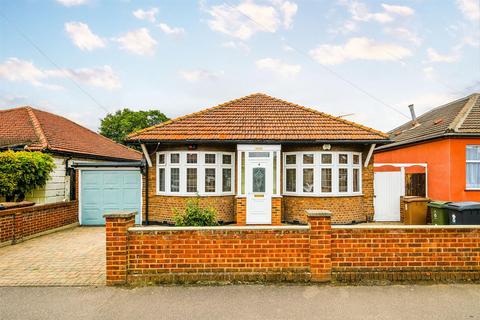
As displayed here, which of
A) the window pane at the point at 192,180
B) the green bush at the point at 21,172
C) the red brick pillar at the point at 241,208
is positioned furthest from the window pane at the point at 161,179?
the green bush at the point at 21,172

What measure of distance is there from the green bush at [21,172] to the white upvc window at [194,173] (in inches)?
145

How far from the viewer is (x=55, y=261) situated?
6.21 meters

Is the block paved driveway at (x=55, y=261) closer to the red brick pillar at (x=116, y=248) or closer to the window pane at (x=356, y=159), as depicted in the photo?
the red brick pillar at (x=116, y=248)

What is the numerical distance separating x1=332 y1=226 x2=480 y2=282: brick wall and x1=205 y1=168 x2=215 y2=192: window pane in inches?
228

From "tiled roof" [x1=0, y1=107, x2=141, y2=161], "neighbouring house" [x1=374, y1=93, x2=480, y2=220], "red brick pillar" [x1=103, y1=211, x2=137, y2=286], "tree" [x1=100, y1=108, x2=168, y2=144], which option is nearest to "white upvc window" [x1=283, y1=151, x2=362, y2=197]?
"neighbouring house" [x1=374, y1=93, x2=480, y2=220]

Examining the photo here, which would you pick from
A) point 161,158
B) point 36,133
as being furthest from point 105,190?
point 36,133

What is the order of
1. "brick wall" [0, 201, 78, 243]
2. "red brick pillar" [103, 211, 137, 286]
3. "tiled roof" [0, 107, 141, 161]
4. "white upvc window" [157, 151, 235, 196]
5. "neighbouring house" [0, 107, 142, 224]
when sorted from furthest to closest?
"tiled roof" [0, 107, 141, 161] → "neighbouring house" [0, 107, 142, 224] → "white upvc window" [157, 151, 235, 196] → "brick wall" [0, 201, 78, 243] → "red brick pillar" [103, 211, 137, 286]

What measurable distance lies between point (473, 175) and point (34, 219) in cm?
1468

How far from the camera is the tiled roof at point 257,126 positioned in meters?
9.80

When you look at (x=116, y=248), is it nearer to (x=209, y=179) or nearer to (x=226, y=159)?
(x=209, y=179)

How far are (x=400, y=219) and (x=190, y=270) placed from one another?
8.85m

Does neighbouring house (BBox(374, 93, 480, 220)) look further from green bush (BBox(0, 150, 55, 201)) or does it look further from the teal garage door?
green bush (BBox(0, 150, 55, 201))

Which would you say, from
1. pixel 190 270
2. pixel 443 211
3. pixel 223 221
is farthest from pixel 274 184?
pixel 190 270

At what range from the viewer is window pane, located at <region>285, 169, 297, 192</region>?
33.7 ft
